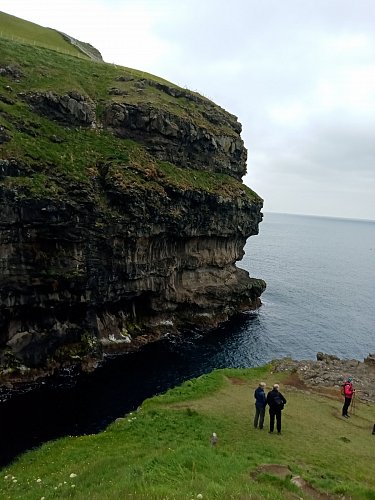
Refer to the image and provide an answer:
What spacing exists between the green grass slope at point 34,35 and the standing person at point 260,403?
→ 251 ft

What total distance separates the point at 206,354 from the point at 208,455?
127 ft

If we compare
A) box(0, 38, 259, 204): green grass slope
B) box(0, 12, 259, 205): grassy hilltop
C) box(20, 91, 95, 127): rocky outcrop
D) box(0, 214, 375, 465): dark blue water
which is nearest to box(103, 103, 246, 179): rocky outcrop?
box(0, 12, 259, 205): grassy hilltop

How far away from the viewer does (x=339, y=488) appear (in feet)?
58.5

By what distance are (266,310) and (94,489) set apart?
2771 inches

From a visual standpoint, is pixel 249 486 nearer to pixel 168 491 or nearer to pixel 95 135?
pixel 168 491

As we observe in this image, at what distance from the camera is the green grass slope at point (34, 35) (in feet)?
272

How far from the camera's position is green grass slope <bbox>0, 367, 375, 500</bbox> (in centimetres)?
1714

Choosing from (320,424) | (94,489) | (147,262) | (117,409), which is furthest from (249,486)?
(147,262)

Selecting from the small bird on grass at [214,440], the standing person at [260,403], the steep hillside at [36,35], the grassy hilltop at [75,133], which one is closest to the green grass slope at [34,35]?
the steep hillside at [36,35]

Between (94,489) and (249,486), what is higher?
(249,486)

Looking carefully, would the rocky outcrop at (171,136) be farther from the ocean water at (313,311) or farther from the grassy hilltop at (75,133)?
the ocean water at (313,311)

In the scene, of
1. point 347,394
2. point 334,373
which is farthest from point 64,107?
point 347,394

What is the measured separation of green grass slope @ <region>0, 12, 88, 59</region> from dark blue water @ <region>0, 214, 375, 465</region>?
6016 cm

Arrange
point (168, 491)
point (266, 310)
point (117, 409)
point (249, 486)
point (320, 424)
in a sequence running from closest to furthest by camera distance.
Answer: point (168, 491) < point (249, 486) < point (320, 424) < point (117, 409) < point (266, 310)
